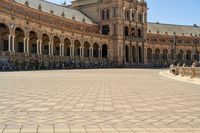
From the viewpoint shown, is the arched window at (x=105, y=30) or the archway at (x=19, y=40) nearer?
the archway at (x=19, y=40)

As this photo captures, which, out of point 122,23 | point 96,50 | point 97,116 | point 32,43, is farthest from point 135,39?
point 97,116

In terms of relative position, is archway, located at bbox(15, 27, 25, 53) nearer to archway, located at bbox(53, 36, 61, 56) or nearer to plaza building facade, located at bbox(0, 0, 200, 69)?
plaza building facade, located at bbox(0, 0, 200, 69)

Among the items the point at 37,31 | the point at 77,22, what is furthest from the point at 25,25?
the point at 77,22

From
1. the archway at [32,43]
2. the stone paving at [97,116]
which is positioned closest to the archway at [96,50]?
the archway at [32,43]

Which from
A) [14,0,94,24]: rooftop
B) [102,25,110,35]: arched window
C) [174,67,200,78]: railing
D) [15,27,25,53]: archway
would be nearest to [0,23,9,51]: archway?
[15,27,25,53]: archway

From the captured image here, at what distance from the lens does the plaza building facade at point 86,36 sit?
203ft

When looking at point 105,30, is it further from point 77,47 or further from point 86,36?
point 86,36

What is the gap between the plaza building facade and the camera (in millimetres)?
62000

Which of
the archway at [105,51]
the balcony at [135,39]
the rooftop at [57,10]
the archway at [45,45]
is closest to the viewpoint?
the archway at [45,45]

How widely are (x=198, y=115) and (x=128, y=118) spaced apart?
2.23m

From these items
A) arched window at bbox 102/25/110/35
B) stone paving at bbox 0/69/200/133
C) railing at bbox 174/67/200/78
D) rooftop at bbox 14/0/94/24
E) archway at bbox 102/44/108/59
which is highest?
rooftop at bbox 14/0/94/24

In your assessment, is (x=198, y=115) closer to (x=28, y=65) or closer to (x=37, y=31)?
(x=28, y=65)

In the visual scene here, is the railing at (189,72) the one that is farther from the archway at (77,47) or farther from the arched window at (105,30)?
the arched window at (105,30)

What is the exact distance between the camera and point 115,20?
104m
